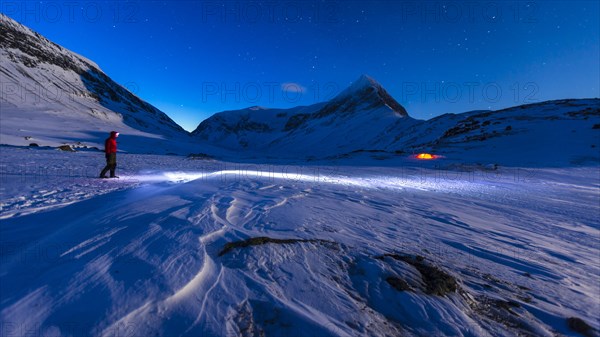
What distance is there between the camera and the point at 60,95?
201 feet

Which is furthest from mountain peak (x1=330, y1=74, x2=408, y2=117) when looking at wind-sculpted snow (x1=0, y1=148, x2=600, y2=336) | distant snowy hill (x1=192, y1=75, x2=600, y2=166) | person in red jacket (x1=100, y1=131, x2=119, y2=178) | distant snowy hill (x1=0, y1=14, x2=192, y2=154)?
wind-sculpted snow (x1=0, y1=148, x2=600, y2=336)

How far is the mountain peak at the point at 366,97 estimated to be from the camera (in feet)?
378

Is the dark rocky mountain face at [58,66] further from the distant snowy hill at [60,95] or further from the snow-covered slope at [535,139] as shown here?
the snow-covered slope at [535,139]

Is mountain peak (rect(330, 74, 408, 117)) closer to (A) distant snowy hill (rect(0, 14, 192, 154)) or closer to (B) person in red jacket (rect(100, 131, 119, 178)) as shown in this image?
(A) distant snowy hill (rect(0, 14, 192, 154))

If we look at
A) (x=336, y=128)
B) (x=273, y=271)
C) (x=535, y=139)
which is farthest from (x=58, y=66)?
(x=535, y=139)

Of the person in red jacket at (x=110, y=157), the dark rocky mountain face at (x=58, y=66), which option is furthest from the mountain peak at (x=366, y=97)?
the person in red jacket at (x=110, y=157)

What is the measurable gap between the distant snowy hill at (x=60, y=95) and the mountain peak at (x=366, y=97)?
7608 centimetres

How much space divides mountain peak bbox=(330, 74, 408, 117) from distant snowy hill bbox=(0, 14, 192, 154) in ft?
250

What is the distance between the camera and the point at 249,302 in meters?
2.13

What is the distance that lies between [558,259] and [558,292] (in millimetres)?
1345

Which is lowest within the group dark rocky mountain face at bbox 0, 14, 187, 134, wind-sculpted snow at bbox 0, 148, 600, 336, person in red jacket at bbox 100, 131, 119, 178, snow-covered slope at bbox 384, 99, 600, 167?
wind-sculpted snow at bbox 0, 148, 600, 336

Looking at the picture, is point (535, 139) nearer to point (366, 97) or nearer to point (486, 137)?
point (486, 137)

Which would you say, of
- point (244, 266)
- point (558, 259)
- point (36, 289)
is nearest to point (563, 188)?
point (558, 259)

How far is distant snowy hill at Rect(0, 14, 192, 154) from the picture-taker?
41562 mm
